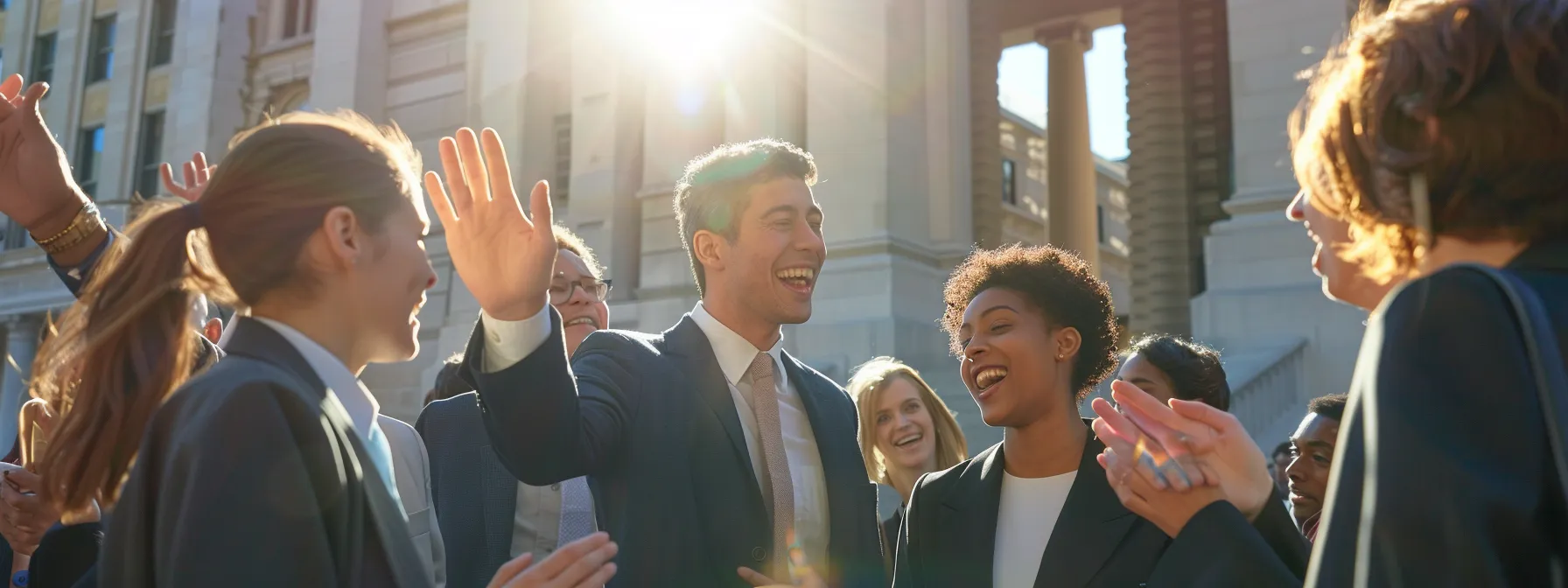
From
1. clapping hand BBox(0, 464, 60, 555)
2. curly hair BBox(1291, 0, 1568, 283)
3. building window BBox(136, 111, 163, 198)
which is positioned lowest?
clapping hand BBox(0, 464, 60, 555)

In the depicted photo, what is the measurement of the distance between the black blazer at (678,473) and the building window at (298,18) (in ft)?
77.7

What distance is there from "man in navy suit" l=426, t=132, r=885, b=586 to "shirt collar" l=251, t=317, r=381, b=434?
312 millimetres

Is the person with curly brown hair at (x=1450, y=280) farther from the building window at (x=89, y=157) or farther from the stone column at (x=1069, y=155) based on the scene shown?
the building window at (x=89, y=157)

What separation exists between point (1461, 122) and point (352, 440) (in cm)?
173

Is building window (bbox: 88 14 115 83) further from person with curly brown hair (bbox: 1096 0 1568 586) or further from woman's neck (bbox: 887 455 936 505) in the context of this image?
person with curly brown hair (bbox: 1096 0 1568 586)

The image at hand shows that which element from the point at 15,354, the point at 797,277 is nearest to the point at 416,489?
the point at 797,277

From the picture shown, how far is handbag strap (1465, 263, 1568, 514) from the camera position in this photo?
1343mm

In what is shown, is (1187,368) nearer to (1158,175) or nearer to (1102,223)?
(1158,175)

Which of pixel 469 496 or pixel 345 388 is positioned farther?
pixel 469 496

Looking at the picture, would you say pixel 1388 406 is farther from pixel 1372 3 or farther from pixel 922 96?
pixel 922 96

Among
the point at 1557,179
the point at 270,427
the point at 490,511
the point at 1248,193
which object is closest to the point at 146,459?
the point at 270,427

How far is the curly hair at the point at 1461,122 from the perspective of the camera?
61.3 inches

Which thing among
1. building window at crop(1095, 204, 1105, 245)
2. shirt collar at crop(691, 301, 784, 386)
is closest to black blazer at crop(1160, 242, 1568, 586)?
shirt collar at crop(691, 301, 784, 386)

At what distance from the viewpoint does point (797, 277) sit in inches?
141
